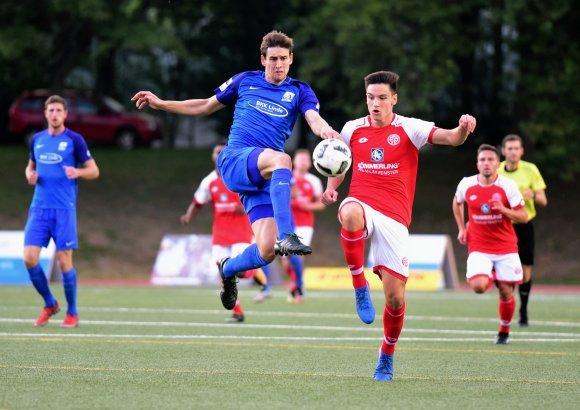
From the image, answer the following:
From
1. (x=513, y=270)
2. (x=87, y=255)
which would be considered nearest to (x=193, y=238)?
(x=87, y=255)

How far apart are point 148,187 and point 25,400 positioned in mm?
26033

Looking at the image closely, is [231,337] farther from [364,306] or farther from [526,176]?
[526,176]

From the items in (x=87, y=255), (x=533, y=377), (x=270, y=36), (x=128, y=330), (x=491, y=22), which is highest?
(x=491, y=22)

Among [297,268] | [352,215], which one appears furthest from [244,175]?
[297,268]

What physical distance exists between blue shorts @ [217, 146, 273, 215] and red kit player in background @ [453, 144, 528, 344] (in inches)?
138

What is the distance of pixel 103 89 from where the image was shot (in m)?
40.5

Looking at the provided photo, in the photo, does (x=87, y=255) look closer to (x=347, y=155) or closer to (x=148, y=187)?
(x=148, y=187)

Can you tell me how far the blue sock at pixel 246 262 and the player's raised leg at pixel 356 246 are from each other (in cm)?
93

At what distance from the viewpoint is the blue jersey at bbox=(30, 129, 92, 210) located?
43.0 feet

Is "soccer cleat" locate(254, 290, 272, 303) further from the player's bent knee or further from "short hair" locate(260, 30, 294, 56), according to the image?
the player's bent knee

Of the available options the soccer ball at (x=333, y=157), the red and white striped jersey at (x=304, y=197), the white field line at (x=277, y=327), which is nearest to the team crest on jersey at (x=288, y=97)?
the soccer ball at (x=333, y=157)

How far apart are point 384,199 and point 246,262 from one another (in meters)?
1.40

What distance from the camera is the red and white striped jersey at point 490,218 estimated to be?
1225 centimetres

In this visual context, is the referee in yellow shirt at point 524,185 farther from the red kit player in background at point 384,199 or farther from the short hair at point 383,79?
the short hair at point 383,79
